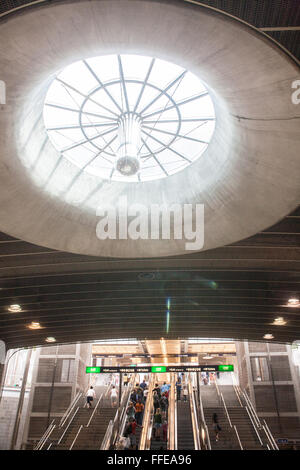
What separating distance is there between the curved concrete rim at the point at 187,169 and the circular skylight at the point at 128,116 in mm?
699

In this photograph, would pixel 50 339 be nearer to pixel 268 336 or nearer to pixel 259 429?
pixel 259 429

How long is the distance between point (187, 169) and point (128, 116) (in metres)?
3.06

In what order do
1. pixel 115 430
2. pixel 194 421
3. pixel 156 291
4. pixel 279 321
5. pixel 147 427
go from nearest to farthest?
pixel 115 430
pixel 147 427
pixel 156 291
pixel 194 421
pixel 279 321

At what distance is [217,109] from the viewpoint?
1287cm

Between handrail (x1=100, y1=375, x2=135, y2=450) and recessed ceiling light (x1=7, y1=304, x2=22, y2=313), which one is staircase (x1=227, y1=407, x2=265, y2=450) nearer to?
handrail (x1=100, y1=375, x2=135, y2=450)

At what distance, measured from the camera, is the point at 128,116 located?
1391 centimetres

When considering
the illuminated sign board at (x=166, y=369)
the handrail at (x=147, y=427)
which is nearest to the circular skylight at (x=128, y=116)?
the illuminated sign board at (x=166, y=369)

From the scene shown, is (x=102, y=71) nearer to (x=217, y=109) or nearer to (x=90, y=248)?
(x=217, y=109)

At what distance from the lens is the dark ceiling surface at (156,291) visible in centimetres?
1691

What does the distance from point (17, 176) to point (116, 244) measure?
4759 millimetres

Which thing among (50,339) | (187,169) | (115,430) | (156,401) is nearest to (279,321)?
(156,401)

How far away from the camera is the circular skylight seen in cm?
1262

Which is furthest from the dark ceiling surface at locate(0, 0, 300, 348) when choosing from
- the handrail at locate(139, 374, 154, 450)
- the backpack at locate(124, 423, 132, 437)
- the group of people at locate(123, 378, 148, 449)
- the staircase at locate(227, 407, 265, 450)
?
the backpack at locate(124, 423, 132, 437)

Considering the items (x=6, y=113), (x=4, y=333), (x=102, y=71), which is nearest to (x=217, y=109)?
(x=102, y=71)
